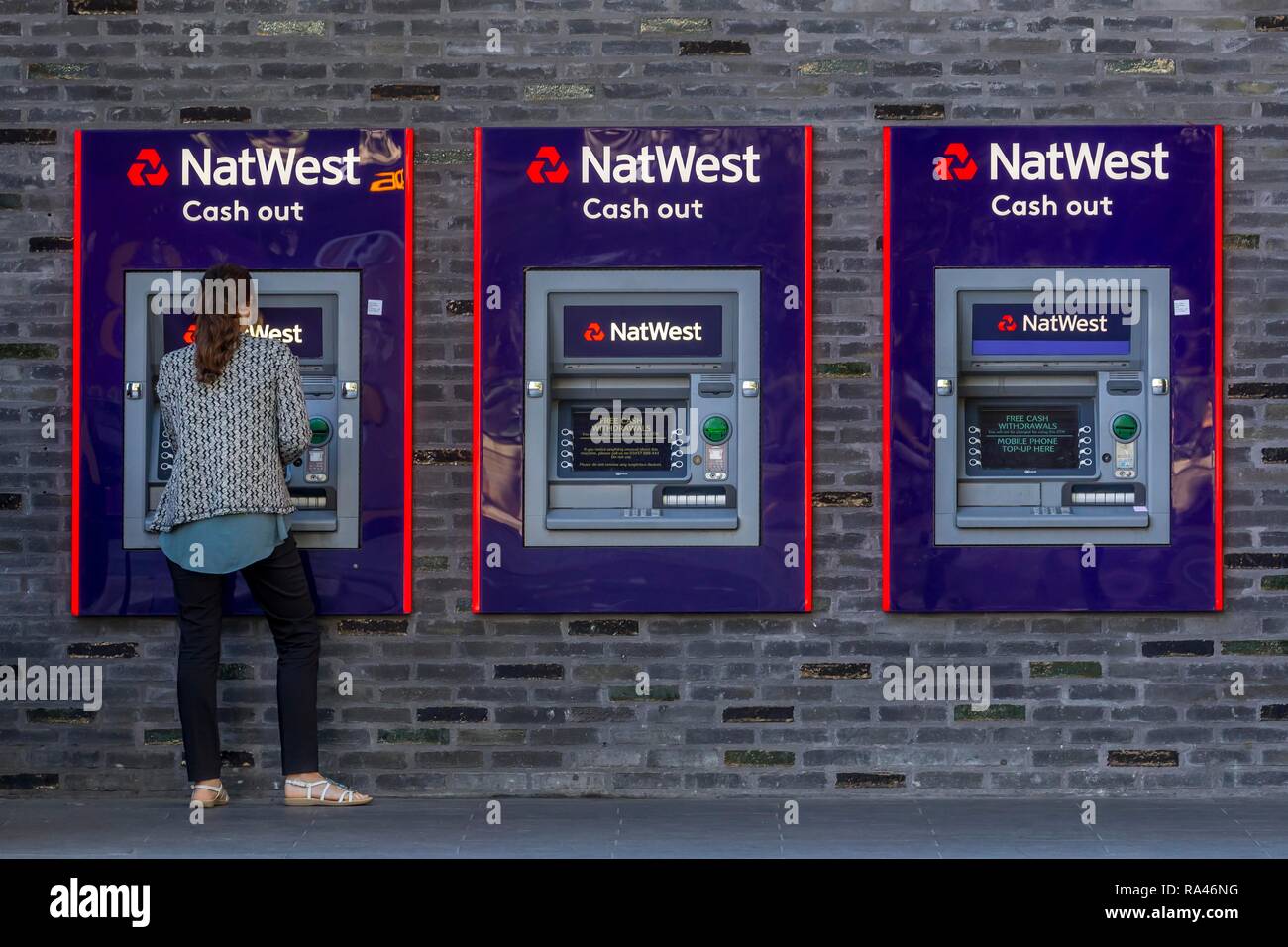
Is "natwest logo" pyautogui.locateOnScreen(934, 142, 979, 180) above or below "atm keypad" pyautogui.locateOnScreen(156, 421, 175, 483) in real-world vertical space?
above

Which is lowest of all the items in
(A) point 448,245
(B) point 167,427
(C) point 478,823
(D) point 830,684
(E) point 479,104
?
(C) point 478,823

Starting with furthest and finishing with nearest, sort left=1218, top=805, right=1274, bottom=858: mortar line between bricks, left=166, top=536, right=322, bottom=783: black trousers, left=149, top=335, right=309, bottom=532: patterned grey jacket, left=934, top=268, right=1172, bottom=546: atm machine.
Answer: left=934, top=268, right=1172, bottom=546: atm machine
left=166, top=536, right=322, bottom=783: black trousers
left=149, top=335, right=309, bottom=532: patterned grey jacket
left=1218, top=805, right=1274, bottom=858: mortar line between bricks

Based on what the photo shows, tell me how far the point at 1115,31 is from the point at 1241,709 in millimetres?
2601

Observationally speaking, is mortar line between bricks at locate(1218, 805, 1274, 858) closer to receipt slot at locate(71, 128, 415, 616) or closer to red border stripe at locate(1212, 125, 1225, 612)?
red border stripe at locate(1212, 125, 1225, 612)

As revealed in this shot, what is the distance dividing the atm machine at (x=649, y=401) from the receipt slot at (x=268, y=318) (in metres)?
0.53

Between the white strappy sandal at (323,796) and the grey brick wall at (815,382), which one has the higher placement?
the grey brick wall at (815,382)

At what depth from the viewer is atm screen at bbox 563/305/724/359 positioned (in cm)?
723

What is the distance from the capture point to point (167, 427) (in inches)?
275

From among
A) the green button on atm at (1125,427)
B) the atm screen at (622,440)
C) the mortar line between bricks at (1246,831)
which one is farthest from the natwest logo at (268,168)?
the mortar line between bricks at (1246,831)

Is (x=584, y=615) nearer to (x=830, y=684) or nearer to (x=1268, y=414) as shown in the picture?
(x=830, y=684)

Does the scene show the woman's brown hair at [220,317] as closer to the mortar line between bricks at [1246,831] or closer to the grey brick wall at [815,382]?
the grey brick wall at [815,382]

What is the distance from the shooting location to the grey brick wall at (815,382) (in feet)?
23.8

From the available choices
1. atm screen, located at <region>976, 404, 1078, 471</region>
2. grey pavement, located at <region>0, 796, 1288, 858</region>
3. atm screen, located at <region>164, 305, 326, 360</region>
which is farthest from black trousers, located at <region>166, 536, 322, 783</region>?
atm screen, located at <region>976, 404, 1078, 471</region>

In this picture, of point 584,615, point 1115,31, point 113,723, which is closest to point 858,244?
point 1115,31
